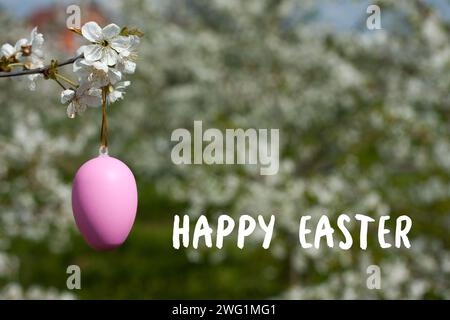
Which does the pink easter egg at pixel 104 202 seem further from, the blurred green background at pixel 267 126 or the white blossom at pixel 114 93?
the blurred green background at pixel 267 126

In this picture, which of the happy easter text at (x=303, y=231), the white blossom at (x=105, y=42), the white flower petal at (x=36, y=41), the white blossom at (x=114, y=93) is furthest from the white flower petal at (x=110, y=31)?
the happy easter text at (x=303, y=231)

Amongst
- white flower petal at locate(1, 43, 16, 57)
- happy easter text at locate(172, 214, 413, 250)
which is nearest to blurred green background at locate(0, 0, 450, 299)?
happy easter text at locate(172, 214, 413, 250)

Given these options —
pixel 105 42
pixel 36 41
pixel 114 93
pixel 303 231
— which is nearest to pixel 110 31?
pixel 105 42

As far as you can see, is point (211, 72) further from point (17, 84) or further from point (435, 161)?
point (435, 161)

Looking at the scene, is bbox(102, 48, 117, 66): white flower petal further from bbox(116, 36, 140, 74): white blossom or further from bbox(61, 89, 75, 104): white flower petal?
bbox(61, 89, 75, 104): white flower petal

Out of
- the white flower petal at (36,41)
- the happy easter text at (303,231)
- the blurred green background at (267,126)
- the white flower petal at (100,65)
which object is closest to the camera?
the white flower petal at (100,65)

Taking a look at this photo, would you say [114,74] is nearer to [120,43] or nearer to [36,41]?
[120,43]
